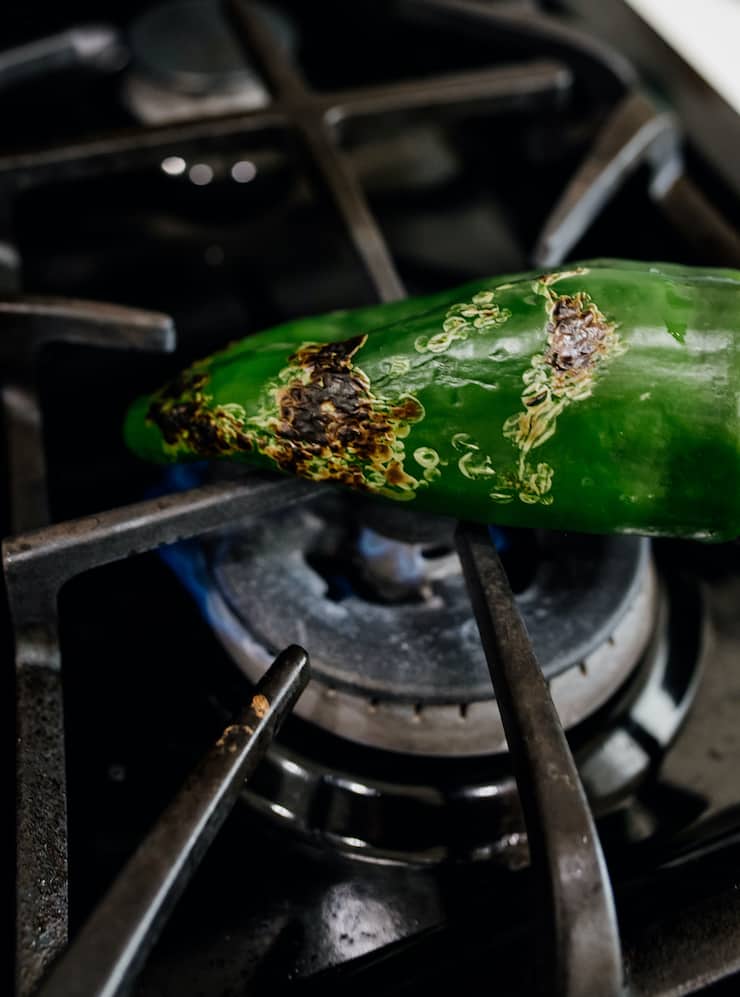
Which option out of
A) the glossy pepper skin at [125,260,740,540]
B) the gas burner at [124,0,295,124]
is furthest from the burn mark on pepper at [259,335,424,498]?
the gas burner at [124,0,295,124]

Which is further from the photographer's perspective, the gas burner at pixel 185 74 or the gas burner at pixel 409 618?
the gas burner at pixel 185 74

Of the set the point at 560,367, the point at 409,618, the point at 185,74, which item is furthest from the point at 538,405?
the point at 185,74

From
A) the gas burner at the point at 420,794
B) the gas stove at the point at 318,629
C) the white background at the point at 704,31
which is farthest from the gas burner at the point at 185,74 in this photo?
the gas burner at the point at 420,794

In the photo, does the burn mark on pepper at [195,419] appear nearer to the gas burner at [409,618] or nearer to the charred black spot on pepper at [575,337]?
the gas burner at [409,618]

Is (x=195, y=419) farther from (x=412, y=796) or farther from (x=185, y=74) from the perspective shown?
(x=185, y=74)

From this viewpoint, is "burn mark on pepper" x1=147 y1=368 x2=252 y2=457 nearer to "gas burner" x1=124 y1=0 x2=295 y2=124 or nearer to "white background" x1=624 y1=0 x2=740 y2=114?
"gas burner" x1=124 y1=0 x2=295 y2=124
